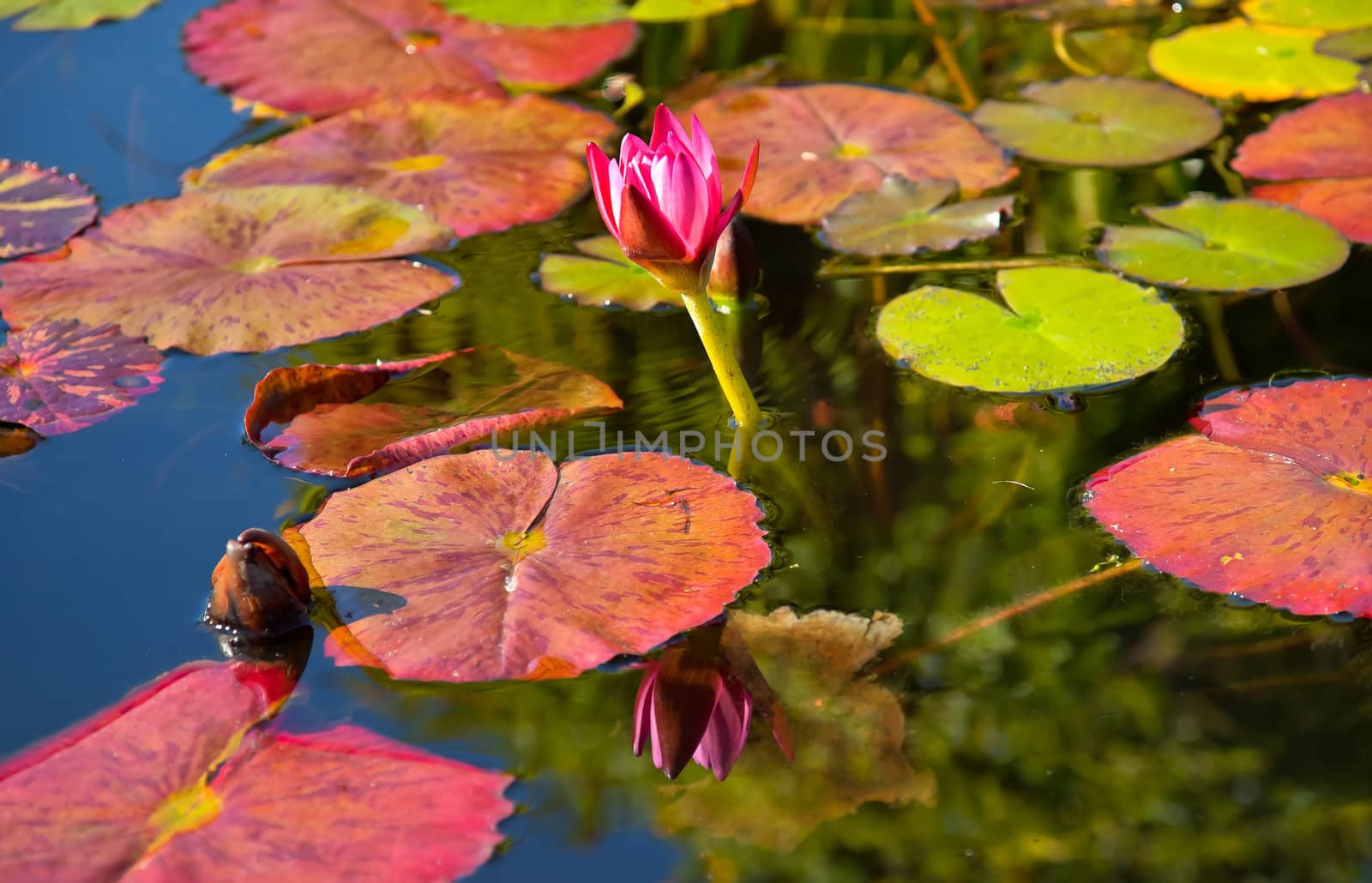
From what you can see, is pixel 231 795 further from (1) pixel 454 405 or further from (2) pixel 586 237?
(2) pixel 586 237

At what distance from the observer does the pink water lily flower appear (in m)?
1.38

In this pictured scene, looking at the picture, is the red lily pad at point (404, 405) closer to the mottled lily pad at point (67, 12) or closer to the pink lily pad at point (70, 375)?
the pink lily pad at point (70, 375)

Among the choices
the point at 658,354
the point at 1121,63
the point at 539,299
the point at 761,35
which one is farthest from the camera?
the point at 761,35

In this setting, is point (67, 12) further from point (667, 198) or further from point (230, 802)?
point (230, 802)

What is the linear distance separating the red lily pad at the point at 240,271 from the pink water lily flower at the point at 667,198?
1.94 feet

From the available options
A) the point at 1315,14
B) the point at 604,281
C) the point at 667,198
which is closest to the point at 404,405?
the point at 604,281

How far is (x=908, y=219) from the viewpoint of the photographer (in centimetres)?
205

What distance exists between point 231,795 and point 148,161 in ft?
5.53

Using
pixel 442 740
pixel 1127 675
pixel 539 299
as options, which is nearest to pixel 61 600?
pixel 442 740

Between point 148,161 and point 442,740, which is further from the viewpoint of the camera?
point 148,161

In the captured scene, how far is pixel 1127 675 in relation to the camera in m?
1.26

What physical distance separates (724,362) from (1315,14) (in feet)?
6.56

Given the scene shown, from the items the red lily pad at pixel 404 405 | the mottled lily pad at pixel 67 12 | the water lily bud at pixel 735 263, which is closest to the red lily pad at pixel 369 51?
the mottled lily pad at pixel 67 12

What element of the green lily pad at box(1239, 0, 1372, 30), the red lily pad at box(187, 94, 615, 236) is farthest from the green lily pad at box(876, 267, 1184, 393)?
the green lily pad at box(1239, 0, 1372, 30)
